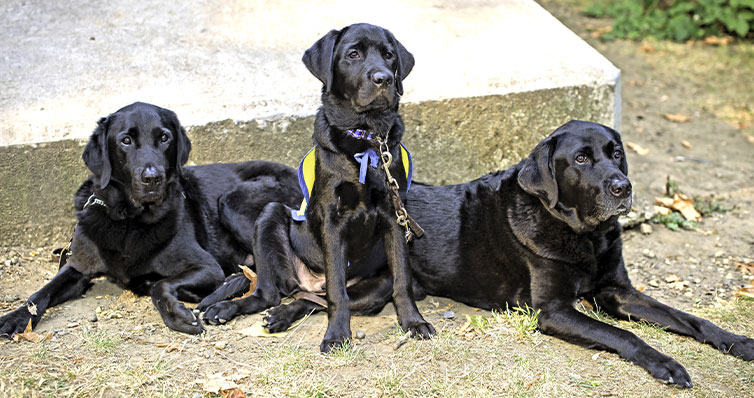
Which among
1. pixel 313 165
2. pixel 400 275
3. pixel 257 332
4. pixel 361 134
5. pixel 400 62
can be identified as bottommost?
pixel 257 332

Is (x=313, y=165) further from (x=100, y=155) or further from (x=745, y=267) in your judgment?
(x=745, y=267)

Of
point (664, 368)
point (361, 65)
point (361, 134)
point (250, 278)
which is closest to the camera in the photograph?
point (664, 368)

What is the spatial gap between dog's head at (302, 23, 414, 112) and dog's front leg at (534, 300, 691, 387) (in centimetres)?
150

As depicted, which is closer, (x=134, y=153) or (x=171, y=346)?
(x=171, y=346)

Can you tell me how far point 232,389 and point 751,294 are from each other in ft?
11.4

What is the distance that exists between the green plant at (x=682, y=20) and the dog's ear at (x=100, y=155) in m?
8.66

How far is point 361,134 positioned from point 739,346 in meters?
2.39

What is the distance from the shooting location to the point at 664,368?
363 centimetres

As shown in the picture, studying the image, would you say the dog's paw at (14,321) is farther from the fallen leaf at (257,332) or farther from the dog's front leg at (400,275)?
the dog's front leg at (400,275)

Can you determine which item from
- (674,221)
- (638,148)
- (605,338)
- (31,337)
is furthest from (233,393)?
(638,148)

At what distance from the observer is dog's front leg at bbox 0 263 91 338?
13.2ft

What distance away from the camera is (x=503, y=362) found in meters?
3.80

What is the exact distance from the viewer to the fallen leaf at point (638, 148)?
764 centimetres

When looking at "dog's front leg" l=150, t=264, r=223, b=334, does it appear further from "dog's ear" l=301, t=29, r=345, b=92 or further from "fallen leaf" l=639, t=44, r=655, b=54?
"fallen leaf" l=639, t=44, r=655, b=54
